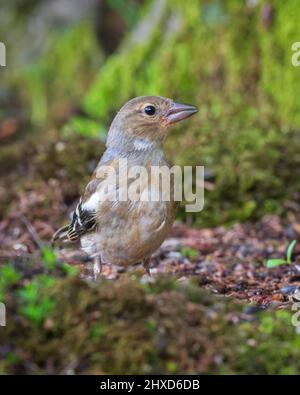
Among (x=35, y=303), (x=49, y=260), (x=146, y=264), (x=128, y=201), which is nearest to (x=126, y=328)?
(x=35, y=303)

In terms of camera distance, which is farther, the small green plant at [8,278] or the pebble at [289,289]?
the pebble at [289,289]

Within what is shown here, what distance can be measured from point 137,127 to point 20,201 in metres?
2.73

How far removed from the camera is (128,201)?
18.3ft

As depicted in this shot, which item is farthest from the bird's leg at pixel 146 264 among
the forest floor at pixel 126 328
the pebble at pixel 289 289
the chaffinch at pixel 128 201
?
the forest floor at pixel 126 328

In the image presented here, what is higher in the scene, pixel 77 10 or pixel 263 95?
pixel 77 10

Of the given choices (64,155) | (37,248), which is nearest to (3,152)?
(64,155)

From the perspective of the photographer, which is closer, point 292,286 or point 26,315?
point 26,315

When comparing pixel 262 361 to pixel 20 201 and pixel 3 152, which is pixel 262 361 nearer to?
pixel 20 201

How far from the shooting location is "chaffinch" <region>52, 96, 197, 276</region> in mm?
5586

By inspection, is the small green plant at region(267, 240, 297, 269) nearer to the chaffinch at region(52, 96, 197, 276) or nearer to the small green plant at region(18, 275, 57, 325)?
the chaffinch at region(52, 96, 197, 276)

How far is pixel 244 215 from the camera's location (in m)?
7.89

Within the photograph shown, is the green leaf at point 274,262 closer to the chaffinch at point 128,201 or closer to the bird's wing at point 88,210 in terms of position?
the chaffinch at point 128,201

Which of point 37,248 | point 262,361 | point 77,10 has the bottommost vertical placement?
point 262,361

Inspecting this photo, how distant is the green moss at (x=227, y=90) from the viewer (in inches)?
318
